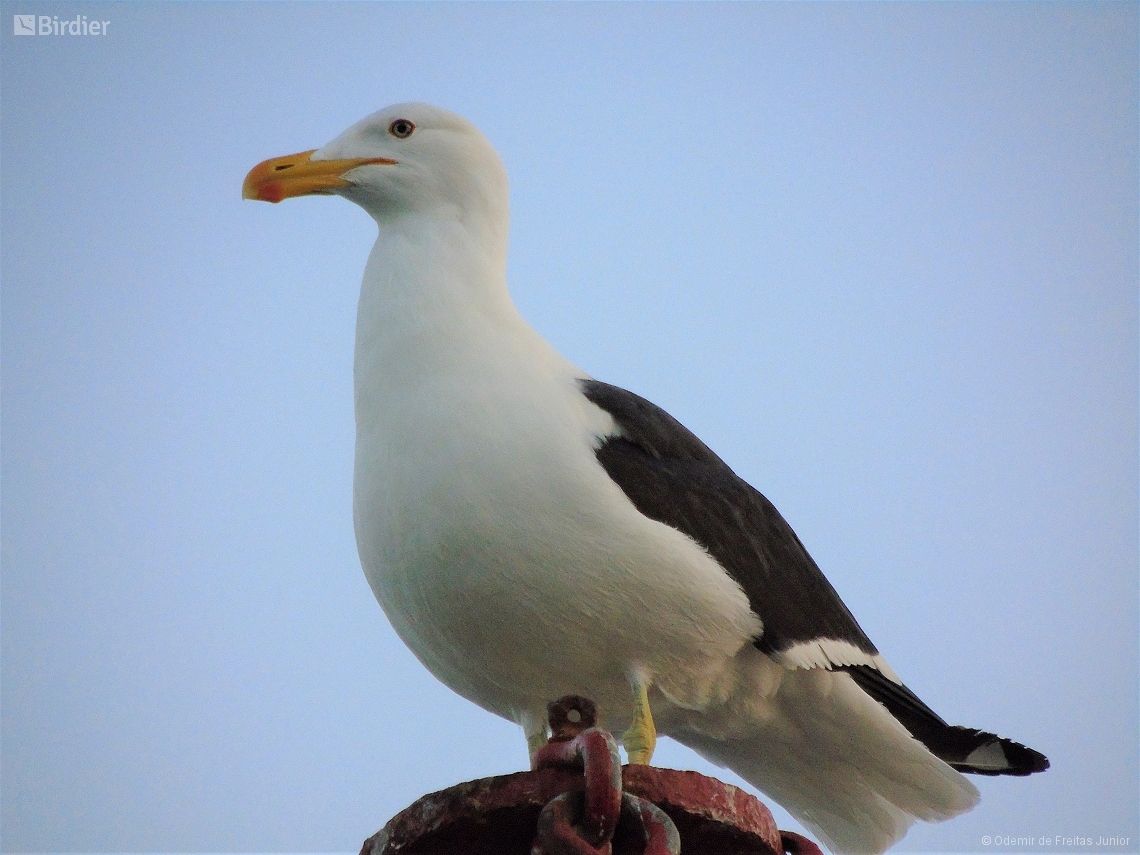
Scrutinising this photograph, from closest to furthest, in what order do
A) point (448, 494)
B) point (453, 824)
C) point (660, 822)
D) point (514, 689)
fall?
point (660, 822), point (453, 824), point (448, 494), point (514, 689)

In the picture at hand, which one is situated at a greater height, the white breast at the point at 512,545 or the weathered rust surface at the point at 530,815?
the white breast at the point at 512,545

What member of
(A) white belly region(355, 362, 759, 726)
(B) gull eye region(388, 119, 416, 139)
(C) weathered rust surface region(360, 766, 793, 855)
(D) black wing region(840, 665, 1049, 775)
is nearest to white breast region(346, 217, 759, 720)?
(A) white belly region(355, 362, 759, 726)

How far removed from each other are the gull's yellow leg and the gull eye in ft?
7.61

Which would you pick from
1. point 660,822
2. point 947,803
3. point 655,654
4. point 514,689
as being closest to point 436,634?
point 514,689

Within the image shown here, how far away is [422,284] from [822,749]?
6.94 ft

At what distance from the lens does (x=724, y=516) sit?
4352mm

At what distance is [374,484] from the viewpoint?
3.92 m

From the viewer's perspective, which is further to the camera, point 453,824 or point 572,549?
point 572,549

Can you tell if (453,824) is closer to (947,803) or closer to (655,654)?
(655,654)

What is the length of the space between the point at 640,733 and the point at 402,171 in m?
2.26

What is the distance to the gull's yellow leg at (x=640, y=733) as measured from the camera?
381cm

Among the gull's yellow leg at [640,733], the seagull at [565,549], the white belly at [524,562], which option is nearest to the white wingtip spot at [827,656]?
the seagull at [565,549]

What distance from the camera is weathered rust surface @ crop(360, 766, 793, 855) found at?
2.77 meters

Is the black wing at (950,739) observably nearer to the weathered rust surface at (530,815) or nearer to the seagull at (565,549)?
the seagull at (565,549)
